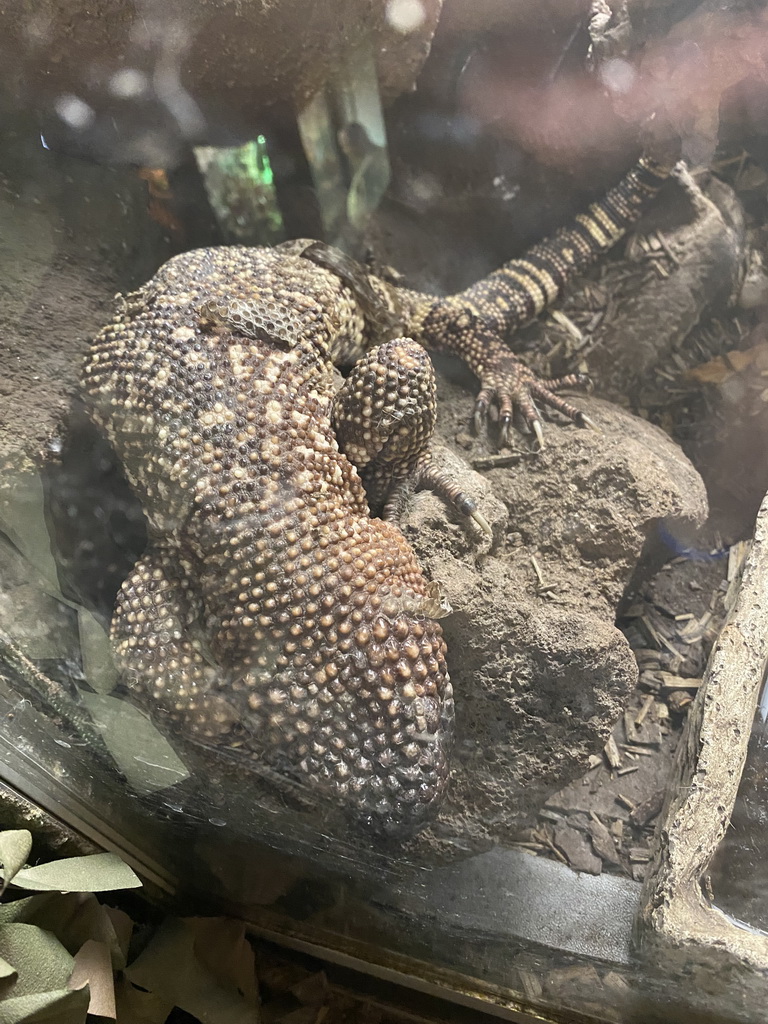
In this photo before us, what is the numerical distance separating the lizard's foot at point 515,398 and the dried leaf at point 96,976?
1.24 metres

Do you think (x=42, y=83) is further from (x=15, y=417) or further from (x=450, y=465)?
(x=450, y=465)

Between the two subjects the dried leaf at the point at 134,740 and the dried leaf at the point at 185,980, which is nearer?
the dried leaf at the point at 134,740

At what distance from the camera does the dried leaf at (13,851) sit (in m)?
1.04

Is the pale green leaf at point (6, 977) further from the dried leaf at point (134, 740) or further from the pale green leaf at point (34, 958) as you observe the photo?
the dried leaf at point (134, 740)

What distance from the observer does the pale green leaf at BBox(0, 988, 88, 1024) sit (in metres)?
0.97

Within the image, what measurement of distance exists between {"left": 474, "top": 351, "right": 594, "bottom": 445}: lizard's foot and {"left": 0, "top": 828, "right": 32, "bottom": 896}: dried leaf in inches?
45.7

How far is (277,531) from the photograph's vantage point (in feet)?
3.60

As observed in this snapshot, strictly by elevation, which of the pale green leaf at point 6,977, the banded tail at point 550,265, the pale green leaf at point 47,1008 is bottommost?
the pale green leaf at point 47,1008

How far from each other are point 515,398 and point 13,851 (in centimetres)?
130

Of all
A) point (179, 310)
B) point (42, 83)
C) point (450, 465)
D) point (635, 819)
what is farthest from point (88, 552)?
point (635, 819)

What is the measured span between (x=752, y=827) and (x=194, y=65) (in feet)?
5.61

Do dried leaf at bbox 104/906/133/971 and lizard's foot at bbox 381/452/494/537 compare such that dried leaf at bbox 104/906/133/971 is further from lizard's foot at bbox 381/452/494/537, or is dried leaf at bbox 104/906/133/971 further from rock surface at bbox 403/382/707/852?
lizard's foot at bbox 381/452/494/537

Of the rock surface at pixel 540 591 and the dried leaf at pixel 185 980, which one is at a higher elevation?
the rock surface at pixel 540 591

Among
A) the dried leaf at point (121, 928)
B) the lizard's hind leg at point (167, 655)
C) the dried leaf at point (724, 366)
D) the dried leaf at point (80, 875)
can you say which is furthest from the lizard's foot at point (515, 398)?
the dried leaf at point (121, 928)
